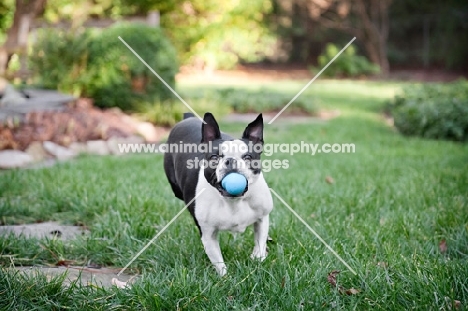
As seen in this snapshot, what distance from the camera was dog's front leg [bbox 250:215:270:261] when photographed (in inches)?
110

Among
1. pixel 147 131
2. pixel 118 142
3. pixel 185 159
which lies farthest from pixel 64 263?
pixel 147 131

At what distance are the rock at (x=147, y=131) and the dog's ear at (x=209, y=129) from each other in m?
4.71

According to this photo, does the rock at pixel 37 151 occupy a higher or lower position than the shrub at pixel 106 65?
lower

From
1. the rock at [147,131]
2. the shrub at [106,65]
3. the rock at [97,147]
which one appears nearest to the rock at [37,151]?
the rock at [97,147]

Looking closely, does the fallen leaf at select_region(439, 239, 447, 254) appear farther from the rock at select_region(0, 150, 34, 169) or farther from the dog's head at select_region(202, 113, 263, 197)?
the rock at select_region(0, 150, 34, 169)

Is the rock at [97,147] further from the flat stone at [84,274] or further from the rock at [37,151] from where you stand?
the flat stone at [84,274]

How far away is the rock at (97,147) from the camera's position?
6398mm

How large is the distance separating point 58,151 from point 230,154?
420 centimetres

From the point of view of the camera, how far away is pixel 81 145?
6508mm

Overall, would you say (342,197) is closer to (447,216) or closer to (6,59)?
(447,216)

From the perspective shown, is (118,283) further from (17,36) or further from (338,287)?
(17,36)

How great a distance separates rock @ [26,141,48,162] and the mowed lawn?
0.55 meters

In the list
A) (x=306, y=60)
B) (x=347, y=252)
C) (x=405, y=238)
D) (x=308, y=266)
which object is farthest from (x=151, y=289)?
(x=306, y=60)

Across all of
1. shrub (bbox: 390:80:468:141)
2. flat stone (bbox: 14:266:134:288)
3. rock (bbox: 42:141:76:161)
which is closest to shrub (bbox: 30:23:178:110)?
rock (bbox: 42:141:76:161)
